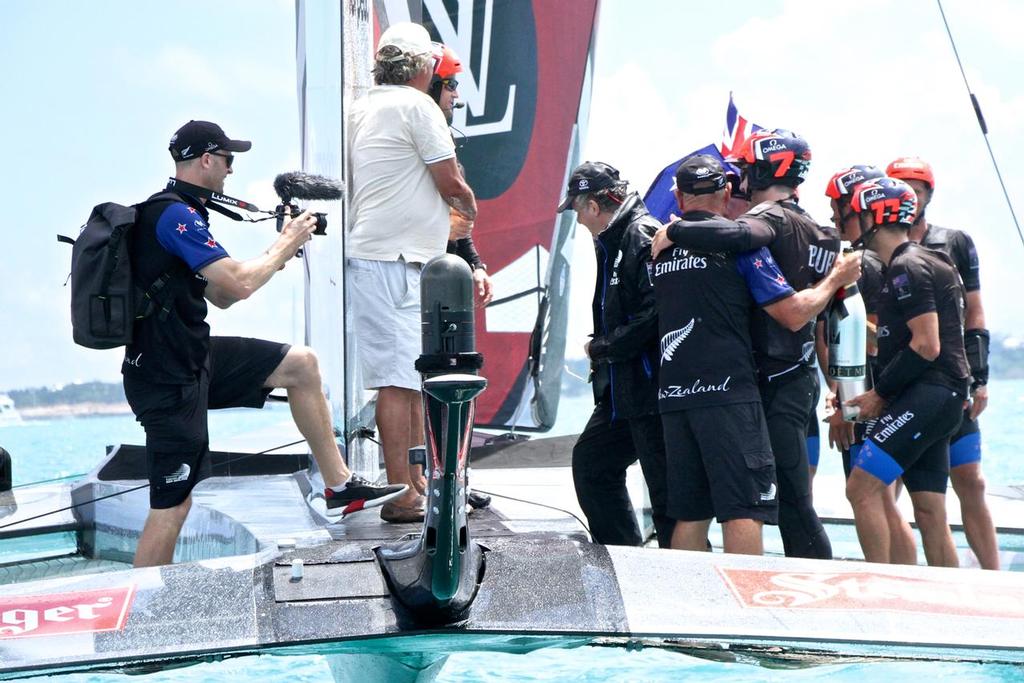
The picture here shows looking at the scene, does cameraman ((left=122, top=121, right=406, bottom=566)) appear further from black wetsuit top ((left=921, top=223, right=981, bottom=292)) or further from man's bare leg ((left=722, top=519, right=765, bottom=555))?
black wetsuit top ((left=921, top=223, right=981, bottom=292))

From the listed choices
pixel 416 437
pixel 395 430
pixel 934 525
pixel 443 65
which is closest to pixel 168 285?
pixel 395 430

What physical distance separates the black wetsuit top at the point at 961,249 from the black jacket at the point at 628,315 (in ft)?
4.55

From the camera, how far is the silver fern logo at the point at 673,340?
3.87 metres

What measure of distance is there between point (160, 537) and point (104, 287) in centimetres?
79

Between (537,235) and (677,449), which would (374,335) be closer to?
(677,449)

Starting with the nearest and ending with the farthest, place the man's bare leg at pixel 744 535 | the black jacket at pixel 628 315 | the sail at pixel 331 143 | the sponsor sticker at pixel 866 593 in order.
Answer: the sponsor sticker at pixel 866 593
the man's bare leg at pixel 744 535
the black jacket at pixel 628 315
the sail at pixel 331 143

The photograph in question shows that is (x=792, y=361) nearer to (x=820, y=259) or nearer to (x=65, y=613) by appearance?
(x=820, y=259)

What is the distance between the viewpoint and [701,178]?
13.1 ft

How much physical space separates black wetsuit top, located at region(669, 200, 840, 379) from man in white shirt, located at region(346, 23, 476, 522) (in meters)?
0.84

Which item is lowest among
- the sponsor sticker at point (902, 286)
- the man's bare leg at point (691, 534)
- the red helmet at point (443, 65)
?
the man's bare leg at point (691, 534)

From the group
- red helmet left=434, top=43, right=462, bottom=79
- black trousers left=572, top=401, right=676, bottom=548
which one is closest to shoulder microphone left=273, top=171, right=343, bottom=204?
red helmet left=434, top=43, right=462, bottom=79

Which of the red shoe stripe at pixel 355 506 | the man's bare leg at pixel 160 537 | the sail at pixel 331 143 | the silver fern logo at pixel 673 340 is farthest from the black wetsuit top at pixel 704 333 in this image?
the man's bare leg at pixel 160 537

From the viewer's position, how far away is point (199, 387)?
381 cm

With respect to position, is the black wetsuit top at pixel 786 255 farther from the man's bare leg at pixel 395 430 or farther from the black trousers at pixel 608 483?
the man's bare leg at pixel 395 430
